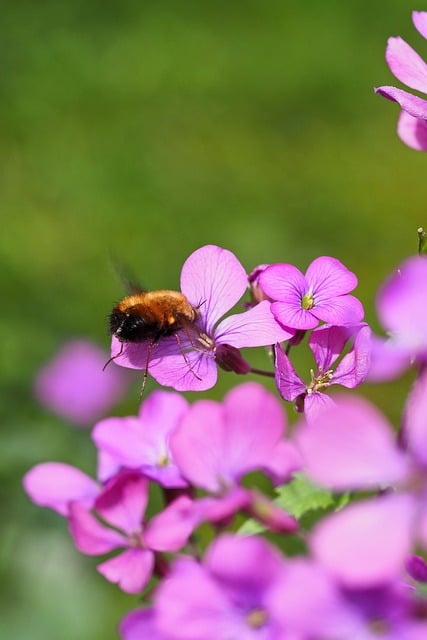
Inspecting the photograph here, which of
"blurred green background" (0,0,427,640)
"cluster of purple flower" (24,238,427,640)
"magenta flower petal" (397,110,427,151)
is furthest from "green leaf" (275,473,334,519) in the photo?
"blurred green background" (0,0,427,640)

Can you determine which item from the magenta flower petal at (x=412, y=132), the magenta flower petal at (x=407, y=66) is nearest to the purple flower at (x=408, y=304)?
the magenta flower petal at (x=407, y=66)

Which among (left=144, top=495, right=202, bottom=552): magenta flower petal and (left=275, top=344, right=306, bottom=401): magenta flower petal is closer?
(left=144, top=495, right=202, bottom=552): magenta flower petal

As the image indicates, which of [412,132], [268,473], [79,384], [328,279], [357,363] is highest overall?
[412,132]

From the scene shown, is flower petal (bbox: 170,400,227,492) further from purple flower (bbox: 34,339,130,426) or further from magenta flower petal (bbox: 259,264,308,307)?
purple flower (bbox: 34,339,130,426)

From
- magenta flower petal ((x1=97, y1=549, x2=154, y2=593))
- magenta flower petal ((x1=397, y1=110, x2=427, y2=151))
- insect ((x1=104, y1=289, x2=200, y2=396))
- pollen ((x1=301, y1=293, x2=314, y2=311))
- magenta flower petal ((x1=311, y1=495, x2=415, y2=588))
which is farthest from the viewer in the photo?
magenta flower petal ((x1=397, y1=110, x2=427, y2=151))

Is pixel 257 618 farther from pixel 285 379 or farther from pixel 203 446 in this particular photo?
pixel 285 379

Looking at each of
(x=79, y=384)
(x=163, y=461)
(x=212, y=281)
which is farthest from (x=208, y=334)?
(x=79, y=384)

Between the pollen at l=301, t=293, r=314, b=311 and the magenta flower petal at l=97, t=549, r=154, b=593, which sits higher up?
the pollen at l=301, t=293, r=314, b=311

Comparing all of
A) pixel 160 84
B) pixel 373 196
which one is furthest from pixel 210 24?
pixel 373 196
